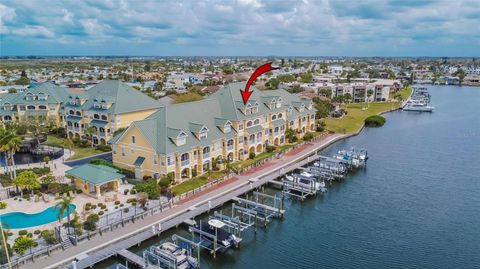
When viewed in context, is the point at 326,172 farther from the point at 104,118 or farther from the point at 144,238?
the point at 104,118

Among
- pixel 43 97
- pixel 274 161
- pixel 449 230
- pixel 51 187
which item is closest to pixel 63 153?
pixel 51 187

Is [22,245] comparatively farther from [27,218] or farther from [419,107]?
[419,107]

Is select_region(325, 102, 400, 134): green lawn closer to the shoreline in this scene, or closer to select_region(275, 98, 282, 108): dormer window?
select_region(275, 98, 282, 108): dormer window

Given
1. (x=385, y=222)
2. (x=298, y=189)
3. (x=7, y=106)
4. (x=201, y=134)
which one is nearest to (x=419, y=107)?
(x=298, y=189)

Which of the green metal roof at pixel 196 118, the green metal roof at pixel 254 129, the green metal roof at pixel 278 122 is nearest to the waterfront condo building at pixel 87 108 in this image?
the green metal roof at pixel 196 118

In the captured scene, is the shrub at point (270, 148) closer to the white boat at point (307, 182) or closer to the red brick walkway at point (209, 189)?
the white boat at point (307, 182)

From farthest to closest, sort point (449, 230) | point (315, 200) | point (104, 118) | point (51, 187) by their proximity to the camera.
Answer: point (104, 118) → point (315, 200) → point (51, 187) → point (449, 230)
